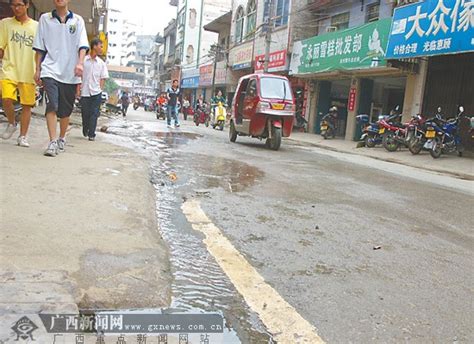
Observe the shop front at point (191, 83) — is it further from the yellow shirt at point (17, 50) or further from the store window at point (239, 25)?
the yellow shirt at point (17, 50)

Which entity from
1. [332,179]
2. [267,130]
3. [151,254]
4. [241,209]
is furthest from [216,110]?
[151,254]

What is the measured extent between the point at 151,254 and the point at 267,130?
807cm

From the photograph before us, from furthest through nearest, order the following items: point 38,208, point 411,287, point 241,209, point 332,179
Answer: point 332,179
point 241,209
point 38,208
point 411,287

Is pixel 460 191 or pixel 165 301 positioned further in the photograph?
pixel 460 191

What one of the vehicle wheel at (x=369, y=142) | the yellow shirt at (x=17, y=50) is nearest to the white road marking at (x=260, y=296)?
the yellow shirt at (x=17, y=50)

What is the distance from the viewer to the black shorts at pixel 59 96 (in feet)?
15.8

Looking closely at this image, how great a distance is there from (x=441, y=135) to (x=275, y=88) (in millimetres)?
4360

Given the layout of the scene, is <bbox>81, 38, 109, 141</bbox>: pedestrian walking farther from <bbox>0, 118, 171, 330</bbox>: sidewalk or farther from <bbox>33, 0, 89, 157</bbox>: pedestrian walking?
<bbox>0, 118, 171, 330</bbox>: sidewalk

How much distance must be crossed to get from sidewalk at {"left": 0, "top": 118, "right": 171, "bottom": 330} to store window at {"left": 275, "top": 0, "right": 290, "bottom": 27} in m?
19.2

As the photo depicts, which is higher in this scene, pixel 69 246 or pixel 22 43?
pixel 22 43

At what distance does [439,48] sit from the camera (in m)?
11.6

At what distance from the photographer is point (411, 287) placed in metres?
2.64

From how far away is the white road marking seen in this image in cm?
201

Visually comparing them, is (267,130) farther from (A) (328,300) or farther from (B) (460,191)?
(A) (328,300)
